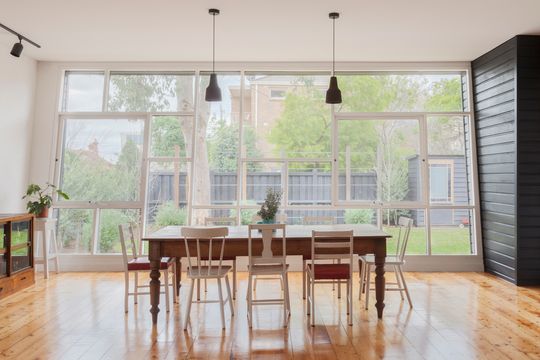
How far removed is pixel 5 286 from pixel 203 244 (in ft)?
7.84

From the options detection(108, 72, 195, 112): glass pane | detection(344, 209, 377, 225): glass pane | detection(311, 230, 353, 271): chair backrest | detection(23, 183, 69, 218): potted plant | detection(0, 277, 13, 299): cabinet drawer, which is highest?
detection(108, 72, 195, 112): glass pane

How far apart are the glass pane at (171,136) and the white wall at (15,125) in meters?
1.75

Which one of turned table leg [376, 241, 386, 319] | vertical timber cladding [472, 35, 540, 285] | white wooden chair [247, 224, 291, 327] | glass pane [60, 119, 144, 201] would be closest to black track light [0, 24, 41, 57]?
glass pane [60, 119, 144, 201]

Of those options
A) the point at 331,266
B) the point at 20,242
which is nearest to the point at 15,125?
the point at 20,242

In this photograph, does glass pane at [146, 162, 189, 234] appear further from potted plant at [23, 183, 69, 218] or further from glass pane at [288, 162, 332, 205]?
glass pane at [288, 162, 332, 205]

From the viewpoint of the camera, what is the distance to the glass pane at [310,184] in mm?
5734

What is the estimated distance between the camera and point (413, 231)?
5754 mm

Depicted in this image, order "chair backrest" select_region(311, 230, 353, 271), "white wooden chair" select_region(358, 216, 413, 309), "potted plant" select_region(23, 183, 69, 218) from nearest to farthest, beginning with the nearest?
"chair backrest" select_region(311, 230, 353, 271), "white wooden chair" select_region(358, 216, 413, 309), "potted plant" select_region(23, 183, 69, 218)

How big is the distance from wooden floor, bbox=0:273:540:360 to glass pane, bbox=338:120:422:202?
1.62 m

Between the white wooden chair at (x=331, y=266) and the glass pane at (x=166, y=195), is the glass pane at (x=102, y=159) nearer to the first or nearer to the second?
the glass pane at (x=166, y=195)

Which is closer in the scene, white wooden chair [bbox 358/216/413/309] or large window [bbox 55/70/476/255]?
white wooden chair [bbox 358/216/413/309]

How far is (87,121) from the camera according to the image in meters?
5.82

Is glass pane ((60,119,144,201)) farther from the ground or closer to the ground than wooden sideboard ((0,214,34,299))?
farther from the ground

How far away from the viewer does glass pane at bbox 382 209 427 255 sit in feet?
18.7
